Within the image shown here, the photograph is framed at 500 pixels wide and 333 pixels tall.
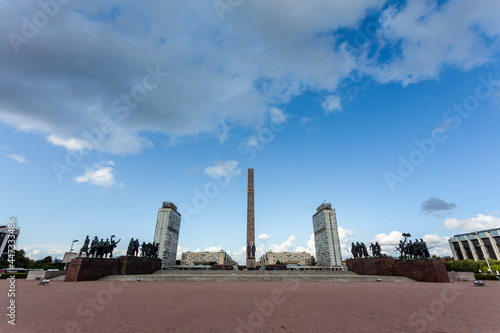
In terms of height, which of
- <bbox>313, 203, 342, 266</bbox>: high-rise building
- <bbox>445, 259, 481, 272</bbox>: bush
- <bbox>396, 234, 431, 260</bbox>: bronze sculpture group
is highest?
<bbox>313, 203, 342, 266</bbox>: high-rise building

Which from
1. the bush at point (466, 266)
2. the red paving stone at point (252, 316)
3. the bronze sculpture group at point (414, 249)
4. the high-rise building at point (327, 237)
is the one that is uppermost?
the high-rise building at point (327, 237)

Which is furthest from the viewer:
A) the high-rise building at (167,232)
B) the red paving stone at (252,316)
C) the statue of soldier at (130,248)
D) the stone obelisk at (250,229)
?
the high-rise building at (167,232)

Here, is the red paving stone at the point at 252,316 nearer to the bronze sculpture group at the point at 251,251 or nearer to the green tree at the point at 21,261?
the bronze sculpture group at the point at 251,251

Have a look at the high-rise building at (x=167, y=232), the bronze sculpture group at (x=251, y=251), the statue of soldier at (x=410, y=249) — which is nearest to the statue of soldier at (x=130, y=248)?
the bronze sculpture group at (x=251, y=251)

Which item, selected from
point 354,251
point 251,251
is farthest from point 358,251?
point 251,251

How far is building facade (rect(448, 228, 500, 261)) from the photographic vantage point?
56.5m

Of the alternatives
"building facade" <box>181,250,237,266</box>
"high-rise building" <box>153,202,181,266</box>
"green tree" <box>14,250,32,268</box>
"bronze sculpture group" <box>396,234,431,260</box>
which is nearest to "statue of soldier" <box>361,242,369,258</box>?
"bronze sculpture group" <box>396,234,431,260</box>

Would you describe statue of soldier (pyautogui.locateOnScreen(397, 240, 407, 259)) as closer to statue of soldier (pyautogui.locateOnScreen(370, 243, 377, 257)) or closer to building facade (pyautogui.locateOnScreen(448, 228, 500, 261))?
statue of soldier (pyautogui.locateOnScreen(370, 243, 377, 257))

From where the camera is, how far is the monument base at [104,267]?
17.3 metres

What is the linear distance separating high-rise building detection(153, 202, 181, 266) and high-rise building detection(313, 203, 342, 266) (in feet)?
228

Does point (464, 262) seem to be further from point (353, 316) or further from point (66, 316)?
point (66, 316)

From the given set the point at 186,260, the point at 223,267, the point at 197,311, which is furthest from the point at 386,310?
the point at 186,260

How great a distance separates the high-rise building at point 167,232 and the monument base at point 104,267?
7370 centimetres

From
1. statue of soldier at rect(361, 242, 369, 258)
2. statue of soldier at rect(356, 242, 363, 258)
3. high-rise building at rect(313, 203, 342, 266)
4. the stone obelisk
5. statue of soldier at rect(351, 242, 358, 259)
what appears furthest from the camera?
high-rise building at rect(313, 203, 342, 266)
